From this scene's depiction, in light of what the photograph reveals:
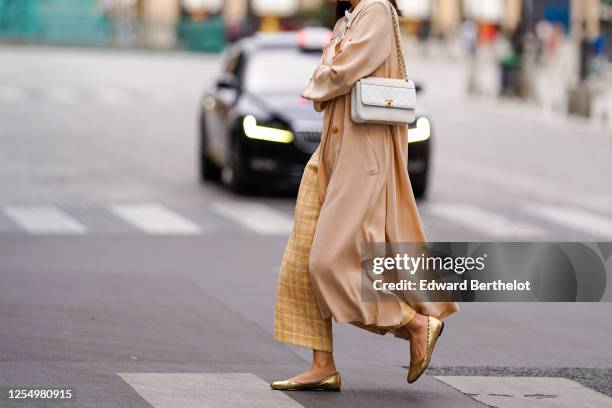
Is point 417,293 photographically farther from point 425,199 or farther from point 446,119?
point 446,119

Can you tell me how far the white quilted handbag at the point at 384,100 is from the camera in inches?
276

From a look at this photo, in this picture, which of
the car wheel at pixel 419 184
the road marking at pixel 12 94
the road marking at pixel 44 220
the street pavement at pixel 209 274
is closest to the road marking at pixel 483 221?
the street pavement at pixel 209 274

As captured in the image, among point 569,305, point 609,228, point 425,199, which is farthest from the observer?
point 425,199

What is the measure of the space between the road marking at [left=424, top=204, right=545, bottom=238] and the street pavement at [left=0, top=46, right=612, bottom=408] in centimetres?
4

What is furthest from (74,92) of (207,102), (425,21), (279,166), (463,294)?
(425,21)

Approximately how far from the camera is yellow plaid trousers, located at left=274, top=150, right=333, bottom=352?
7102mm

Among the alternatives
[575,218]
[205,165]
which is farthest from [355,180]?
[205,165]

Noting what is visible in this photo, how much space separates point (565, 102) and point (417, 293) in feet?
89.5

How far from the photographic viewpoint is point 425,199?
17.8 metres

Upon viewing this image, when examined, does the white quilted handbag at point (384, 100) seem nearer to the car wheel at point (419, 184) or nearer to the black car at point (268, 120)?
the black car at point (268, 120)

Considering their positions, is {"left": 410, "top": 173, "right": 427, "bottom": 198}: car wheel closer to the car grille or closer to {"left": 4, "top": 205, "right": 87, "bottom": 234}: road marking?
the car grille

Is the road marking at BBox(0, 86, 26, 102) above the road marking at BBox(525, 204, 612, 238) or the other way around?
the other way around

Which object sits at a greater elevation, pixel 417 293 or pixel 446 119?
pixel 417 293

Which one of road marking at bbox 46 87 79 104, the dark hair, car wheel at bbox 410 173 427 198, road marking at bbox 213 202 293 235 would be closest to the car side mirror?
road marking at bbox 213 202 293 235
